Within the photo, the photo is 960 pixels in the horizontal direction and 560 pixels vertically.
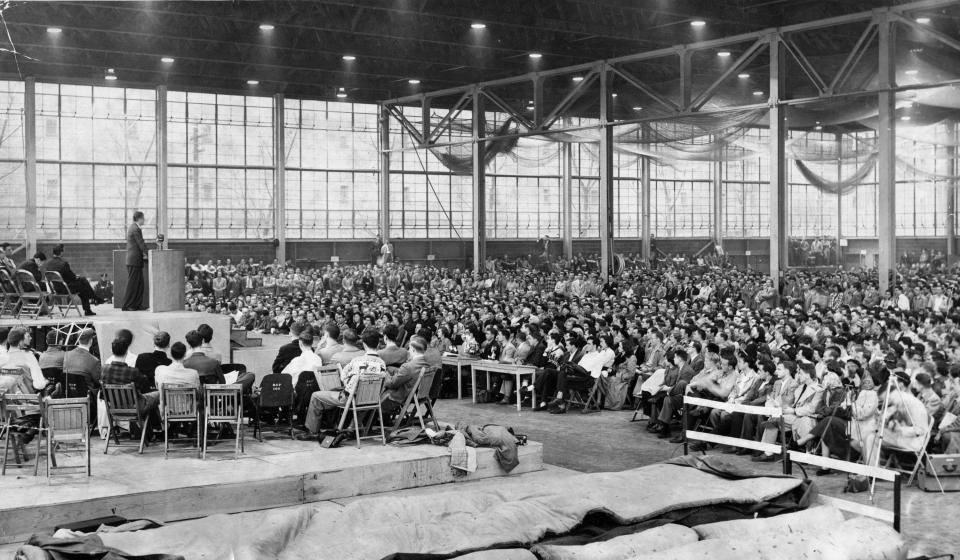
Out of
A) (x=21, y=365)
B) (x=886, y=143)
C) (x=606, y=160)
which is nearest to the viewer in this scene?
(x=21, y=365)

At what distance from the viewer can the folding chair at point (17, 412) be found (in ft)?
26.8

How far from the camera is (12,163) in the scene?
98.4 ft

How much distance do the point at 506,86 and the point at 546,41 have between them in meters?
6.91

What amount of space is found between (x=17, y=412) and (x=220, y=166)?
85.2 ft

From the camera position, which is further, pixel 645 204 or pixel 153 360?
pixel 645 204

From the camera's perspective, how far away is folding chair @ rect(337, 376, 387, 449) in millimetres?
9539

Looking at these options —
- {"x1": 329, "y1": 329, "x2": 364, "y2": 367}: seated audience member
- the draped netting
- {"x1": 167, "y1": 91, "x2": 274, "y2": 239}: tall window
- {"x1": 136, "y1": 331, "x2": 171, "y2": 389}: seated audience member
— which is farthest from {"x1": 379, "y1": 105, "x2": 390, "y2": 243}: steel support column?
{"x1": 136, "y1": 331, "x2": 171, "y2": 389}: seated audience member

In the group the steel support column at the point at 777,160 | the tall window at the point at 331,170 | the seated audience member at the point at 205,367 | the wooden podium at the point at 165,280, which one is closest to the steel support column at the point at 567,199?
the tall window at the point at 331,170

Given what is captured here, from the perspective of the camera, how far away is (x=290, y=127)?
35219 millimetres

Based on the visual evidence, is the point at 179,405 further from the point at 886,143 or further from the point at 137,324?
the point at 886,143

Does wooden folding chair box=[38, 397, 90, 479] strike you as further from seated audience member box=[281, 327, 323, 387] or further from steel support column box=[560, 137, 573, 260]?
steel support column box=[560, 137, 573, 260]

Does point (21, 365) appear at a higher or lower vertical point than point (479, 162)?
lower

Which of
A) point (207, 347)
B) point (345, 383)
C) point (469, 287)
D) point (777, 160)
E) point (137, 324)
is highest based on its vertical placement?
point (777, 160)

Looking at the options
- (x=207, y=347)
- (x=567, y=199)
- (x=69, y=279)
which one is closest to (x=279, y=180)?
(x=567, y=199)
